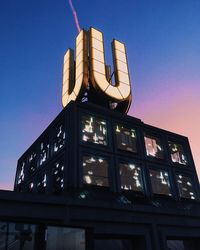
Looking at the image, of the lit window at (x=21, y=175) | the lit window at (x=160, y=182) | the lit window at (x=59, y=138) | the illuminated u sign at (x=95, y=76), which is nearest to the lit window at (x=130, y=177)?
the lit window at (x=160, y=182)

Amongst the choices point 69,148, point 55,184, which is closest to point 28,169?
point 55,184

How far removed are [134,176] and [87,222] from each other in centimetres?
1070

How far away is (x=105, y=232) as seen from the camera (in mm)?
24266

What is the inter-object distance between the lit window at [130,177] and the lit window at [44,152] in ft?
33.6

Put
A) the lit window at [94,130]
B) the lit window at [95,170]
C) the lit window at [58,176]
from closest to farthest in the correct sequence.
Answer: the lit window at [95,170], the lit window at [58,176], the lit window at [94,130]

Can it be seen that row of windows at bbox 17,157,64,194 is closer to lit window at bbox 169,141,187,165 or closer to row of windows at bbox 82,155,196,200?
row of windows at bbox 82,155,196,200

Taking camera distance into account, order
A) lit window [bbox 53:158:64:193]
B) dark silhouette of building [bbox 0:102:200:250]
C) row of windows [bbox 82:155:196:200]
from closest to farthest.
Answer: dark silhouette of building [bbox 0:102:200:250] → lit window [bbox 53:158:64:193] → row of windows [bbox 82:155:196:200]

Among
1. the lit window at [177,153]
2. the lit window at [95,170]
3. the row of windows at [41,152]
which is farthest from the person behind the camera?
the lit window at [177,153]

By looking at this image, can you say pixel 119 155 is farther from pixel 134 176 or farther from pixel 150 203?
pixel 150 203

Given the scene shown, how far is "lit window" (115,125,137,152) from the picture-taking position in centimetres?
3397

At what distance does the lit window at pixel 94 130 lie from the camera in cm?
3150

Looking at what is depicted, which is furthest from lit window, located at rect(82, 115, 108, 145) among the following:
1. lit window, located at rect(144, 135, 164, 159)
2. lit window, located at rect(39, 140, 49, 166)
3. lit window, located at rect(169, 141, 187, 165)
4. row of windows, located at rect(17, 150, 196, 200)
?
lit window, located at rect(169, 141, 187, 165)

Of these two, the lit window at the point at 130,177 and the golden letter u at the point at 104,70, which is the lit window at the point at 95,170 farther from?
the golden letter u at the point at 104,70

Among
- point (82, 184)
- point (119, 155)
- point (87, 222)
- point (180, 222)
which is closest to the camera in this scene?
point (87, 222)
